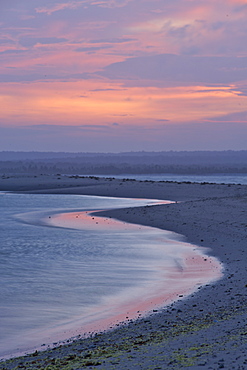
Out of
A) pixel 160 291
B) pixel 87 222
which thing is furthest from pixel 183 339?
pixel 87 222

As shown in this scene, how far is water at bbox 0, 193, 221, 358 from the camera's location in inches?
327

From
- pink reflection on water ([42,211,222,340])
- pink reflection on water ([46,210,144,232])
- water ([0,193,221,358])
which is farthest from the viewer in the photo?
pink reflection on water ([46,210,144,232])

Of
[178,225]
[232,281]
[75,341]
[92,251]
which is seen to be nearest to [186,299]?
[232,281]

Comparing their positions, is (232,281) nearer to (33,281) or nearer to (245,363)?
(33,281)

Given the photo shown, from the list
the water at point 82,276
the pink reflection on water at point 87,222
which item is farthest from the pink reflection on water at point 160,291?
the pink reflection on water at point 87,222

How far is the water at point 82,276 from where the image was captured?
8.30m

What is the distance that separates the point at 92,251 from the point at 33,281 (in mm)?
4068

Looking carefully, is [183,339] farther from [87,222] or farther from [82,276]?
[87,222]

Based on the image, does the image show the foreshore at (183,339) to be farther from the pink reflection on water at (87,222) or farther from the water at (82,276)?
the pink reflection on water at (87,222)

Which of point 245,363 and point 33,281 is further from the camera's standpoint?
point 33,281

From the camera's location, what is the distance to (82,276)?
39.4 ft

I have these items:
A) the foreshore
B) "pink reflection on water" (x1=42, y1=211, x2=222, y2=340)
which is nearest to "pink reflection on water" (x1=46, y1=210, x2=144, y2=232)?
"pink reflection on water" (x1=42, y1=211, x2=222, y2=340)

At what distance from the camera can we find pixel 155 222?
22406mm

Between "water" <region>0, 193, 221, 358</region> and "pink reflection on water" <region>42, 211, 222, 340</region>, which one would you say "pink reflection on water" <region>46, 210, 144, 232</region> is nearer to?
"water" <region>0, 193, 221, 358</region>
